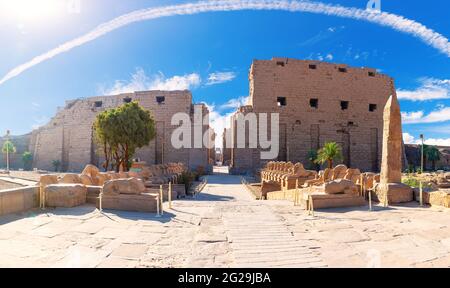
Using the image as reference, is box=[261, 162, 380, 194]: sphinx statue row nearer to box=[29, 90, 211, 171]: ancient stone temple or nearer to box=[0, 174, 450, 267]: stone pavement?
box=[0, 174, 450, 267]: stone pavement

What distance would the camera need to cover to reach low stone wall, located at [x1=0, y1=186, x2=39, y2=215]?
5.21 metres

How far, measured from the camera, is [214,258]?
3.42 m

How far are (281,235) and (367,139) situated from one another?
30135mm

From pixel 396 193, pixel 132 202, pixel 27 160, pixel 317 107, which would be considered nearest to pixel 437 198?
pixel 396 193

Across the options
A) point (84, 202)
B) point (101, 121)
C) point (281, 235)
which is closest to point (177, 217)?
point (281, 235)

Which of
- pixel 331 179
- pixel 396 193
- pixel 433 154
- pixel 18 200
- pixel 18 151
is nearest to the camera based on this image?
pixel 18 200

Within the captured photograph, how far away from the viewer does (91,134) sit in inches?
1187

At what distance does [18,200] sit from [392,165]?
8.86 metres

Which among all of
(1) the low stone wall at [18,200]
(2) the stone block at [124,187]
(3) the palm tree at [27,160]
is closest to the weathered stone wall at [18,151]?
(3) the palm tree at [27,160]

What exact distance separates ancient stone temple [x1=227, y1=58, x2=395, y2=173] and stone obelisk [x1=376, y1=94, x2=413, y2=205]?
61.4 ft

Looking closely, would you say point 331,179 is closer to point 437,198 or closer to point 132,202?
point 437,198

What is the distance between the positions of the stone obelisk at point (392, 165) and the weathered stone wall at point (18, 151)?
127ft

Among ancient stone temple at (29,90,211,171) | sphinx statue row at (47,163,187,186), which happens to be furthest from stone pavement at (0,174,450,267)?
ancient stone temple at (29,90,211,171)
